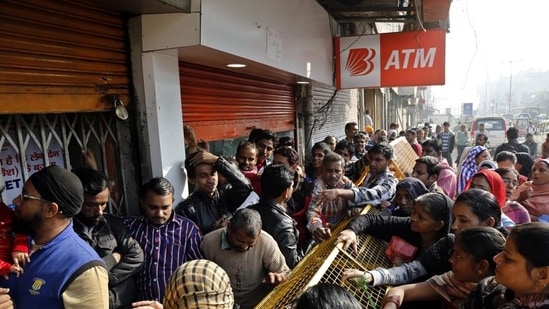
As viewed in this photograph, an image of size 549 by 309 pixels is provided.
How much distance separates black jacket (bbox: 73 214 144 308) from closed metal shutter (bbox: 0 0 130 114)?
0.72 meters

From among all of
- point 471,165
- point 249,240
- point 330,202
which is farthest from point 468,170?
point 249,240

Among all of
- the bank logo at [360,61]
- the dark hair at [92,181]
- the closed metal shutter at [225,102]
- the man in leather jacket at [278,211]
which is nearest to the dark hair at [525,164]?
the bank logo at [360,61]

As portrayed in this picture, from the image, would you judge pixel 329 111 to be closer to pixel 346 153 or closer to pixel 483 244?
pixel 346 153

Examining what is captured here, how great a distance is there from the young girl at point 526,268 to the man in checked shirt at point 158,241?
160 centimetres

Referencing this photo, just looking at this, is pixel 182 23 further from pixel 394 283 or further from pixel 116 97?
pixel 394 283

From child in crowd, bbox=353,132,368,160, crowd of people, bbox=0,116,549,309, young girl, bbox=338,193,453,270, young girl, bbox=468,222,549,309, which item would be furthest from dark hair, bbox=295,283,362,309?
child in crowd, bbox=353,132,368,160

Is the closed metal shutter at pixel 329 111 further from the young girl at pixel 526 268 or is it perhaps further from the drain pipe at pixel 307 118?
the young girl at pixel 526 268

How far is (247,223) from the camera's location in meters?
2.00

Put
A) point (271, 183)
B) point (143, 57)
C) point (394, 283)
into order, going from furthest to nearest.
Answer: point (143, 57)
point (271, 183)
point (394, 283)

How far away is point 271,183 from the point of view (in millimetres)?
2508

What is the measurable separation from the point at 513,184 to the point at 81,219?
409 cm

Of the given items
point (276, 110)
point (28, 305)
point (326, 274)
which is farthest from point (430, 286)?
point (276, 110)

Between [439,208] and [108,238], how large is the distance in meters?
1.99

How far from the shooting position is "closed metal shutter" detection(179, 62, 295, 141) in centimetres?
A: 357
